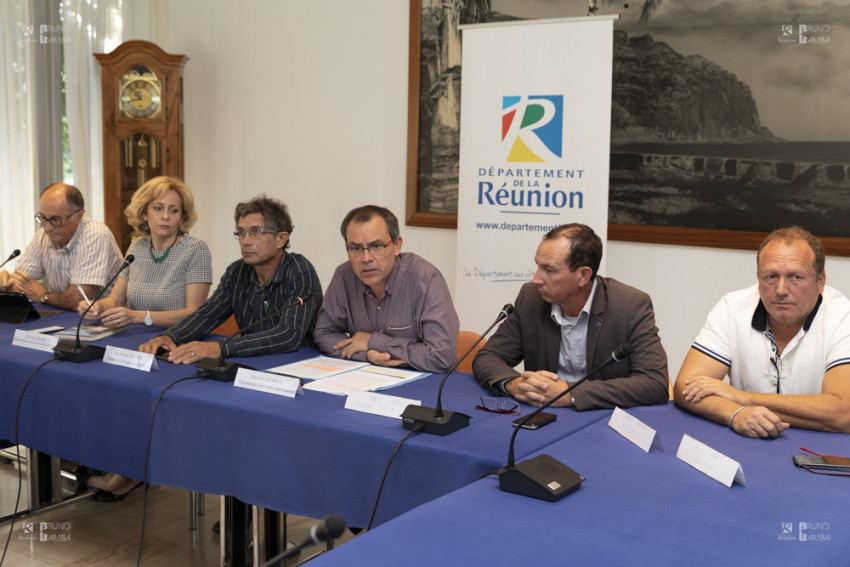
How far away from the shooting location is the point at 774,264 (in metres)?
2.19

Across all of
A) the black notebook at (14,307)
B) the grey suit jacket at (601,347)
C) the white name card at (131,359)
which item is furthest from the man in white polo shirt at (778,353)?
the black notebook at (14,307)

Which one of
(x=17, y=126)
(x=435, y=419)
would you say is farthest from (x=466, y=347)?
(x=17, y=126)

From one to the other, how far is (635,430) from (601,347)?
62cm

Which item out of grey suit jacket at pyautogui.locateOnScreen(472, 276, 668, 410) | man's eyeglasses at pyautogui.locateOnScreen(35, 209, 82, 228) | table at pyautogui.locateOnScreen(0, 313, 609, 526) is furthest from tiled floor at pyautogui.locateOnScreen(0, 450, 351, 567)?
man's eyeglasses at pyautogui.locateOnScreen(35, 209, 82, 228)

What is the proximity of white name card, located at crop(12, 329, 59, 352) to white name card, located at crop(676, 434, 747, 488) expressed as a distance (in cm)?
209

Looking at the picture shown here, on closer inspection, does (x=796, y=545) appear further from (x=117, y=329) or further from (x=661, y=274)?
(x=661, y=274)

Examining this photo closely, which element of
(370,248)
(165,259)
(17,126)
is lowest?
(165,259)

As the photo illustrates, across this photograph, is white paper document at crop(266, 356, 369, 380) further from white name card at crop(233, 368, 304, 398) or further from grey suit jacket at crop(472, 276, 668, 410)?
→ grey suit jacket at crop(472, 276, 668, 410)

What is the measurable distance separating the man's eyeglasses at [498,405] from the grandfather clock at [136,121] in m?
3.43

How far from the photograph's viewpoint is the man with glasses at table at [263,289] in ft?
9.89

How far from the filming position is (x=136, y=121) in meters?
5.06

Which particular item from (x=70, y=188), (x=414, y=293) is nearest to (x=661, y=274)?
(x=414, y=293)

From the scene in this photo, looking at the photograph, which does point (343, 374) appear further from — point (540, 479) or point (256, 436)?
point (540, 479)

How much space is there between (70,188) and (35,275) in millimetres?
502
